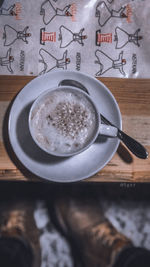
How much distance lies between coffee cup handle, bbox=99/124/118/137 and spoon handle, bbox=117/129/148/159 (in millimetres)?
43

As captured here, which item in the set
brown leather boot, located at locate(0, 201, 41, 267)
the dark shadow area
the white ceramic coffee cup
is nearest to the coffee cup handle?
the white ceramic coffee cup

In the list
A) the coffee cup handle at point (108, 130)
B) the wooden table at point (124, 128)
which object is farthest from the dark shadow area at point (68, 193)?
the coffee cup handle at point (108, 130)

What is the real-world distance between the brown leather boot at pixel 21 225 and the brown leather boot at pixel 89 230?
12 centimetres

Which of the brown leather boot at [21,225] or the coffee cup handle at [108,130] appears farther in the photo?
the brown leather boot at [21,225]

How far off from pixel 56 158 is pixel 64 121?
4.2 inches

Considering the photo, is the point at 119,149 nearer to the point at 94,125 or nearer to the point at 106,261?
the point at 94,125

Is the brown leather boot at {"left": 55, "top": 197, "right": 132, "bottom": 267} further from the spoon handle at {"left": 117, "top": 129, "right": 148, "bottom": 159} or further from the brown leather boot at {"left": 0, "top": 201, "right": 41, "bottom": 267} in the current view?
the spoon handle at {"left": 117, "top": 129, "right": 148, "bottom": 159}

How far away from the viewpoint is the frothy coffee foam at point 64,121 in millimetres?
737

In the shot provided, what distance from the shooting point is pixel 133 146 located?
77cm

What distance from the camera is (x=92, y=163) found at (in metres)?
0.78

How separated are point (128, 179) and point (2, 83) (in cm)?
44

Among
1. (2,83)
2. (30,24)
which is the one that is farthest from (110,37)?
(2,83)

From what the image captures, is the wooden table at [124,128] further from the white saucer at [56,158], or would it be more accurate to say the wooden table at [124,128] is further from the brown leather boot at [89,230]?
the brown leather boot at [89,230]

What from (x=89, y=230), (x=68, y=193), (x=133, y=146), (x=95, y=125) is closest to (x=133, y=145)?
(x=133, y=146)
